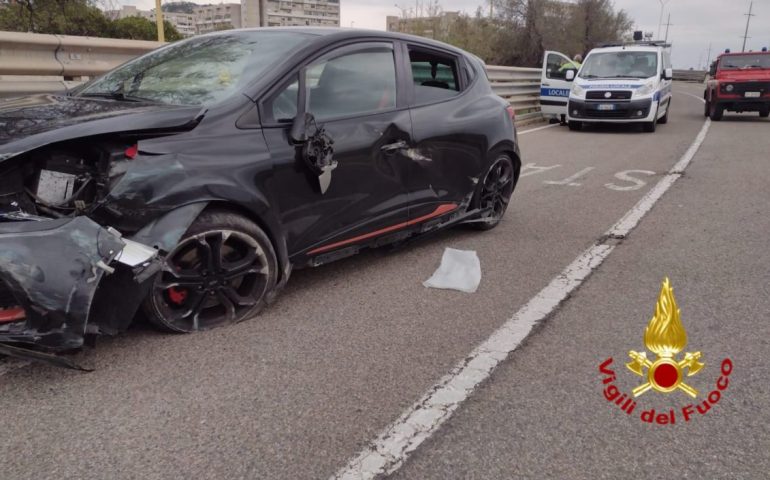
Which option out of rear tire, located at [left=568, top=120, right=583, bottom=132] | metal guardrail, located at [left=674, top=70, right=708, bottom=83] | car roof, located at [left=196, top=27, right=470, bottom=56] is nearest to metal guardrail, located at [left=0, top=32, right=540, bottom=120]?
car roof, located at [left=196, top=27, right=470, bottom=56]

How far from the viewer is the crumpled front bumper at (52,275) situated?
8.24 feet

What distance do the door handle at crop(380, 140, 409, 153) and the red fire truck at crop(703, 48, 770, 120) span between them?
16354 mm

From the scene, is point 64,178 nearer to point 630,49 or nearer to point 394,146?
point 394,146

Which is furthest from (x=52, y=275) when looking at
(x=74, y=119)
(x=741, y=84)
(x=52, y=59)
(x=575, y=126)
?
(x=741, y=84)

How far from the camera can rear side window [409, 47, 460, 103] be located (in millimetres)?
4555

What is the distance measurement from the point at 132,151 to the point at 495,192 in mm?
3436

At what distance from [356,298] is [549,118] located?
14762 millimetres

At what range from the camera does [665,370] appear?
304cm

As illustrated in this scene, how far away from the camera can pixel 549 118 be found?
17391 mm

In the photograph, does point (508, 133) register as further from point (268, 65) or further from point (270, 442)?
point (270, 442)

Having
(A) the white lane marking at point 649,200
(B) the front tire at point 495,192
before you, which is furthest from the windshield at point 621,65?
(B) the front tire at point 495,192

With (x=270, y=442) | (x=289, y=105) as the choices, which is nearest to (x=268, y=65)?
(x=289, y=105)

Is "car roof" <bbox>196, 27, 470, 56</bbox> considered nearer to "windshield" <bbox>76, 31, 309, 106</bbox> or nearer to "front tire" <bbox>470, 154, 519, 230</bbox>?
"windshield" <bbox>76, 31, 309, 106</bbox>

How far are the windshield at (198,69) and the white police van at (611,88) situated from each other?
12.3 metres
